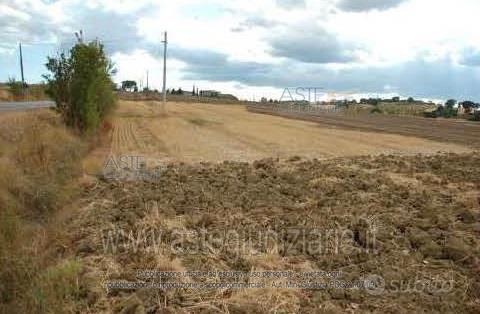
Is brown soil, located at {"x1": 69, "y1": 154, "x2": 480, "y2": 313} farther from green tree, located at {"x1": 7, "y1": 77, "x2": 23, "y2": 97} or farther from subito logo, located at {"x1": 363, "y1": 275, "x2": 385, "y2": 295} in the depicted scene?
green tree, located at {"x1": 7, "y1": 77, "x2": 23, "y2": 97}

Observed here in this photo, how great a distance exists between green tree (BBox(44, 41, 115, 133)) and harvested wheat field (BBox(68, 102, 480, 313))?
929 cm

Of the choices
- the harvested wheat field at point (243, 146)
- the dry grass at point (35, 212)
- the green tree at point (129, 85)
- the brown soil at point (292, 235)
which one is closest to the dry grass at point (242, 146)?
the harvested wheat field at point (243, 146)

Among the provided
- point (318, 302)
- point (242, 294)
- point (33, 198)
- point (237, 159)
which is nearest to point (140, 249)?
point (242, 294)

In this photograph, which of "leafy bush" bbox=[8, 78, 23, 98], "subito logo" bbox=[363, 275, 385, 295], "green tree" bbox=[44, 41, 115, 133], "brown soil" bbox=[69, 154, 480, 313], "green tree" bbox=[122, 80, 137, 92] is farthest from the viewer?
"green tree" bbox=[122, 80, 137, 92]

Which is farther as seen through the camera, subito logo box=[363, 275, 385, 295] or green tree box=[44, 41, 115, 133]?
green tree box=[44, 41, 115, 133]

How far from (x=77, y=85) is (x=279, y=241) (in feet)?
55.7

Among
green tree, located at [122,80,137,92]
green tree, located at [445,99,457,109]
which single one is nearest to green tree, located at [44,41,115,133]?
green tree, located at [445,99,457,109]

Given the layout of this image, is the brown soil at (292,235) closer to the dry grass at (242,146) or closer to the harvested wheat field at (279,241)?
the harvested wheat field at (279,241)

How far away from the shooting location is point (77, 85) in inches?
910

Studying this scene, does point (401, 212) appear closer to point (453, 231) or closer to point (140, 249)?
point (453, 231)

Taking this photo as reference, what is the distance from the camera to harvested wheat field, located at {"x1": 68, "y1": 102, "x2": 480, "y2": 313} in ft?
20.5

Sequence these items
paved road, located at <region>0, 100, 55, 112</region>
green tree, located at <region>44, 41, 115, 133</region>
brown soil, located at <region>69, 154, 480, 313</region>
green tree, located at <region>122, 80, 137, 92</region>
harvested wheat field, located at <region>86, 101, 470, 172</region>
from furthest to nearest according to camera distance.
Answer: green tree, located at <region>122, 80, 137, 92</region> < paved road, located at <region>0, 100, 55, 112</region> < green tree, located at <region>44, 41, 115, 133</region> < harvested wheat field, located at <region>86, 101, 470, 172</region> < brown soil, located at <region>69, 154, 480, 313</region>

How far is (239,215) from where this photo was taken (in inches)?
377

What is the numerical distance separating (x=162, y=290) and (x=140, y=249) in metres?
1.46
